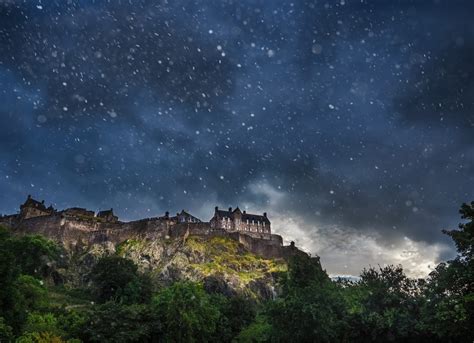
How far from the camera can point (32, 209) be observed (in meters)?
92.1

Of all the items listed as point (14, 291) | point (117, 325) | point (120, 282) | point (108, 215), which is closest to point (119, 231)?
point (108, 215)

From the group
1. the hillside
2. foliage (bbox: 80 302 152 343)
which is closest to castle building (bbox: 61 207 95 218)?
the hillside

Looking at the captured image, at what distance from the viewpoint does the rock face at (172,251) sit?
76875 millimetres

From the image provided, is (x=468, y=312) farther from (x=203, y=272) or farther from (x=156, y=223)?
(x=156, y=223)

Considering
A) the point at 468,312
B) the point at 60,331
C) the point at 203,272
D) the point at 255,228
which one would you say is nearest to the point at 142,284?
the point at 203,272

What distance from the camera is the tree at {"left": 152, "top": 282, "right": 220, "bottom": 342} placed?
35384 mm

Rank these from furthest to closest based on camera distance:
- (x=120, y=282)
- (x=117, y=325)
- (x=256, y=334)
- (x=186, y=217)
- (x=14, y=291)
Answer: (x=186, y=217)
(x=120, y=282)
(x=256, y=334)
(x=117, y=325)
(x=14, y=291)

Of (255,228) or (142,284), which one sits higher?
(255,228)

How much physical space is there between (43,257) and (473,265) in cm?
7109

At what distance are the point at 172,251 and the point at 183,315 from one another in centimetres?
5200

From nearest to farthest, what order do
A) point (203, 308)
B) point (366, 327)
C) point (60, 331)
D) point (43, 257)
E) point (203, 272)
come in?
point (60, 331) → point (366, 327) → point (203, 308) → point (43, 257) → point (203, 272)

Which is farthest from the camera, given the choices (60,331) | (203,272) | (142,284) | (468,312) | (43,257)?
(203,272)

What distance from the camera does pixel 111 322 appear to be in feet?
111

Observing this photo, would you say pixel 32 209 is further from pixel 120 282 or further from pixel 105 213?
pixel 120 282
